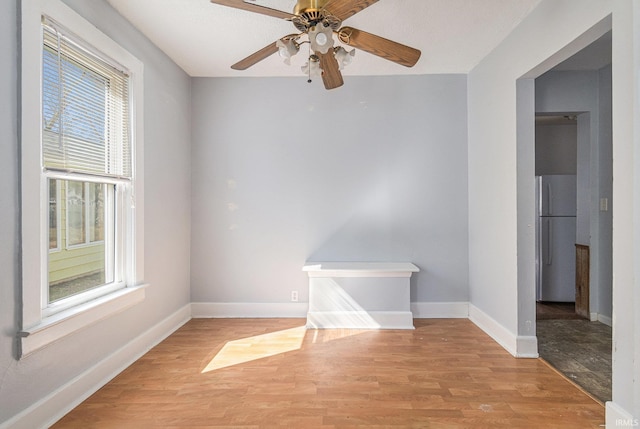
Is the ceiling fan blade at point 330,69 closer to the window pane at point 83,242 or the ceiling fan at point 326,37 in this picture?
the ceiling fan at point 326,37

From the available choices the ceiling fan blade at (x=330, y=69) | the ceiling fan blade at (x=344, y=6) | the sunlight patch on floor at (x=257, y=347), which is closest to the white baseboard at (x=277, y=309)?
the sunlight patch on floor at (x=257, y=347)

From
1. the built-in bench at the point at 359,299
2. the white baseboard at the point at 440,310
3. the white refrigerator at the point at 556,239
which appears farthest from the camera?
the white refrigerator at the point at 556,239

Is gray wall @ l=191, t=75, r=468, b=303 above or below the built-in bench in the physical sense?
above

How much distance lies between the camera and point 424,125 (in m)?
3.84

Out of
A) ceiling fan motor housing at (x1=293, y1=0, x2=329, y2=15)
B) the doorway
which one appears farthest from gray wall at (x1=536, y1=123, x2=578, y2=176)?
ceiling fan motor housing at (x1=293, y1=0, x2=329, y2=15)

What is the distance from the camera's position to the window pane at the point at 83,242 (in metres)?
2.16

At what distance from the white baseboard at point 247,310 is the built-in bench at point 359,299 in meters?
0.38

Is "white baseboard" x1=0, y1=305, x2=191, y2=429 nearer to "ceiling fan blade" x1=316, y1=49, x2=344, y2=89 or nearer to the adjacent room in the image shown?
Result: the adjacent room

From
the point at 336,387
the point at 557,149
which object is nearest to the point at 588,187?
the point at 557,149

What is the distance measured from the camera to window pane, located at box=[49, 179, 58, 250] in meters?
2.06

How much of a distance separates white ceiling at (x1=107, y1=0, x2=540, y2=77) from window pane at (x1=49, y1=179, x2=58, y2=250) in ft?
4.52
